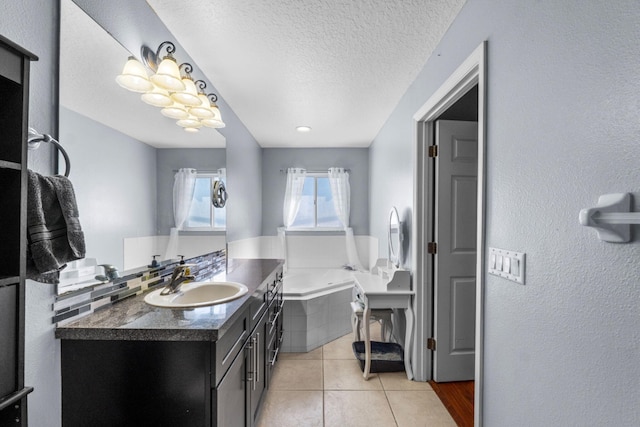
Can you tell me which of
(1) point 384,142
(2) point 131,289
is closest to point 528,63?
(2) point 131,289

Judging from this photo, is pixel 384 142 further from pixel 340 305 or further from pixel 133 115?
pixel 133 115

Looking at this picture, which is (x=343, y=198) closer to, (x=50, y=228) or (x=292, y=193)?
(x=292, y=193)

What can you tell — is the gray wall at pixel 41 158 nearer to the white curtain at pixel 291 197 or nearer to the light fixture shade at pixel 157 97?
the light fixture shade at pixel 157 97

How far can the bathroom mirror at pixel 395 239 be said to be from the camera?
262cm

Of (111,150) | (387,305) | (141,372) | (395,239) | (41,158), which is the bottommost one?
(387,305)

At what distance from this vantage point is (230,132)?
2975 millimetres

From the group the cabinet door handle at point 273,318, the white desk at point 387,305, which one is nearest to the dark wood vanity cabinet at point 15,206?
the cabinet door handle at point 273,318

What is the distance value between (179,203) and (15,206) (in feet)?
3.99

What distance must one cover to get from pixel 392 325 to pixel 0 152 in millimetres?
3001

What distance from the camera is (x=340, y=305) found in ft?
10.8

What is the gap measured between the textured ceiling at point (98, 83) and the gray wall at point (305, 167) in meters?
2.83

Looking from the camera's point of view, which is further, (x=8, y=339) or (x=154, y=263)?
(x=154, y=263)

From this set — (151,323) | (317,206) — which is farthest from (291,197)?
(151,323)

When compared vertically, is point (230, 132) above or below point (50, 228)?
above
